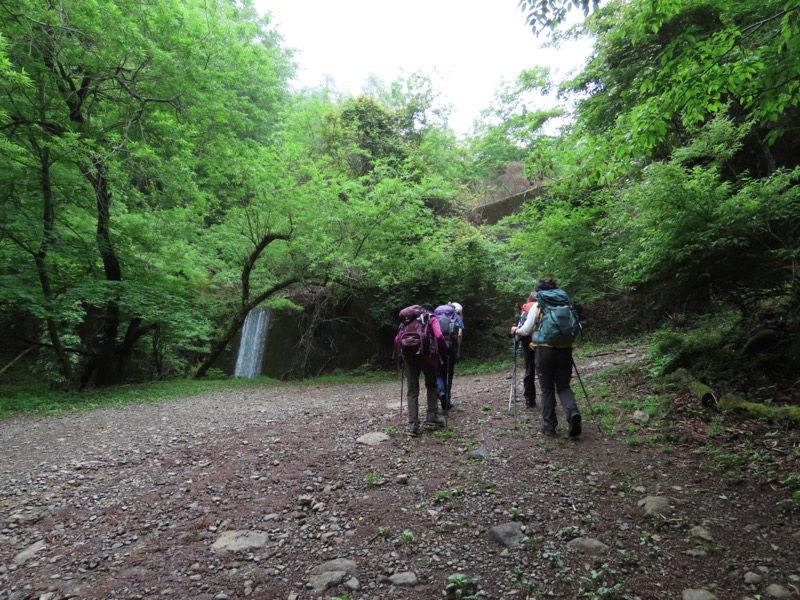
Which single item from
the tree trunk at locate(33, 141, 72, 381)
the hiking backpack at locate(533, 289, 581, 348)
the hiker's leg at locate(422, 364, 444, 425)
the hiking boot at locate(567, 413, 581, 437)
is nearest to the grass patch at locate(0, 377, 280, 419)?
the tree trunk at locate(33, 141, 72, 381)


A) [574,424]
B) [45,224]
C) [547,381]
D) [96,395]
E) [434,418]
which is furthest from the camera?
[96,395]

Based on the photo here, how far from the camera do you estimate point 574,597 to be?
2402mm

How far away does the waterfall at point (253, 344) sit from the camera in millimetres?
17812

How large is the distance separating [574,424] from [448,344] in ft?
6.78

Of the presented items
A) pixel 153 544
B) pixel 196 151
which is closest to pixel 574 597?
pixel 153 544

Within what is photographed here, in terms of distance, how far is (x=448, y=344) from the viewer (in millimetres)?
6016

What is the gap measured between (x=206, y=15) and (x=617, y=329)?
1374 cm

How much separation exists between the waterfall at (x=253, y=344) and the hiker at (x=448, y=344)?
→ 518 inches

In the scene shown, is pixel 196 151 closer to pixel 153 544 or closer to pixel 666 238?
pixel 153 544

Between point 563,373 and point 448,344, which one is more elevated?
point 448,344

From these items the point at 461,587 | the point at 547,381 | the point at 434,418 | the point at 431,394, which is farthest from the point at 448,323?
the point at 461,587

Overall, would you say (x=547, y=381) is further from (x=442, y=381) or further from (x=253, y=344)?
(x=253, y=344)

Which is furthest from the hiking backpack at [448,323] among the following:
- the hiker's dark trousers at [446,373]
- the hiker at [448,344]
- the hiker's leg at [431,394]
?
the hiker's leg at [431,394]

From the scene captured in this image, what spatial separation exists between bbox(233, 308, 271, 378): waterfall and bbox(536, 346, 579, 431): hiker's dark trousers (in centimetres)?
1497
